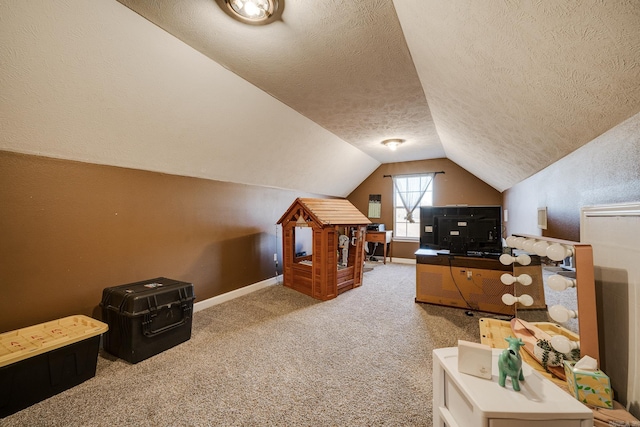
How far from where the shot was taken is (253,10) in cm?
161

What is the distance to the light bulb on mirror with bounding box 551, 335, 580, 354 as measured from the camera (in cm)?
108

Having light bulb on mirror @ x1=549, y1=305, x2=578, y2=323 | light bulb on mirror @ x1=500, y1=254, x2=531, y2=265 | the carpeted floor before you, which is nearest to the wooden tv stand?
the carpeted floor

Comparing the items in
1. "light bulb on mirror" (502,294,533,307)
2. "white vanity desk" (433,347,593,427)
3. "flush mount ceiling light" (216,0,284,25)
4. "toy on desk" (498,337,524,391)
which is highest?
"flush mount ceiling light" (216,0,284,25)

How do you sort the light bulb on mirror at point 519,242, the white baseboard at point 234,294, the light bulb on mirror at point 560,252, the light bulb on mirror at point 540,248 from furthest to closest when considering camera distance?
the white baseboard at point 234,294, the light bulb on mirror at point 519,242, the light bulb on mirror at point 540,248, the light bulb on mirror at point 560,252

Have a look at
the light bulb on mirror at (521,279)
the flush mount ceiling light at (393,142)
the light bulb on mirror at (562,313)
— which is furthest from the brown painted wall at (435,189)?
the light bulb on mirror at (562,313)

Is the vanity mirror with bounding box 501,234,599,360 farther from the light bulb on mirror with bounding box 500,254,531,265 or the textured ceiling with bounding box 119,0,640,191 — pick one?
the textured ceiling with bounding box 119,0,640,191

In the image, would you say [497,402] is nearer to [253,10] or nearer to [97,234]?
[253,10]

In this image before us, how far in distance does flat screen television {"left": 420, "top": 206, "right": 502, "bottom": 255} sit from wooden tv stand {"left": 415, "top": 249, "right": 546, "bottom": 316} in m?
0.11

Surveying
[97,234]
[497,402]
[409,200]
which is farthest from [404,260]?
[97,234]

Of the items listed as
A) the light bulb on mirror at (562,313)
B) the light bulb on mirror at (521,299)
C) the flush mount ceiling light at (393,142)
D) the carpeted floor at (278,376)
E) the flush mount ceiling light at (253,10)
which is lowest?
the carpeted floor at (278,376)

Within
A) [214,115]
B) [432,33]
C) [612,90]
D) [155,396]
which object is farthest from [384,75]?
[155,396]

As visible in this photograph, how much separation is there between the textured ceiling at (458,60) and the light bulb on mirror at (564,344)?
1.10 meters

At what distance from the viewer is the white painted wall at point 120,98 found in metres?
1.59

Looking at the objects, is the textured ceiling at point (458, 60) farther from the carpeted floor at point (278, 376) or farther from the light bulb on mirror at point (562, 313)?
the carpeted floor at point (278, 376)
